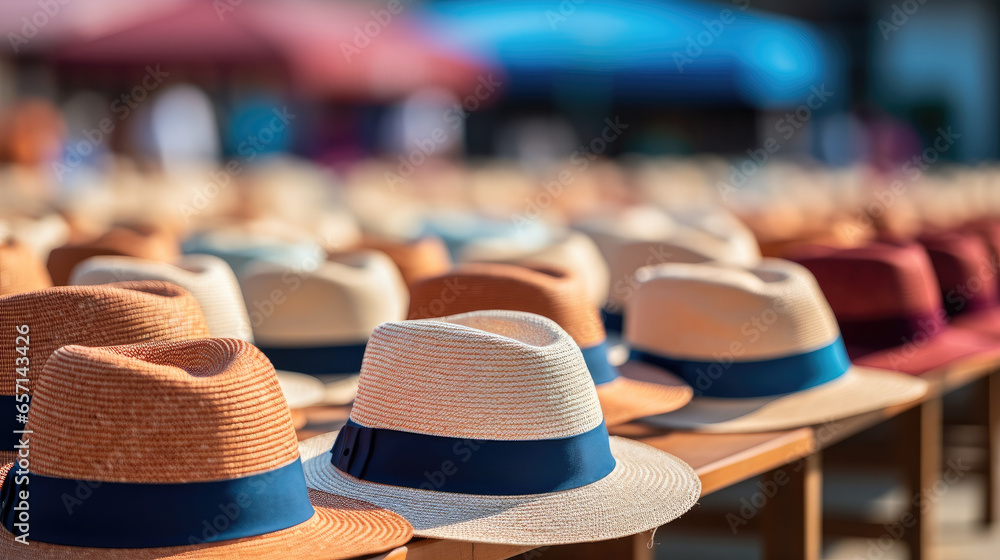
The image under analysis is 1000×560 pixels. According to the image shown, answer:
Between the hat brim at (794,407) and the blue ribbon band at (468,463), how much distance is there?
817 millimetres

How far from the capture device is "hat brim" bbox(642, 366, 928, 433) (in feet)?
8.67

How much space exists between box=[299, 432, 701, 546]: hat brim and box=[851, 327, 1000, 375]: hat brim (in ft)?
4.96

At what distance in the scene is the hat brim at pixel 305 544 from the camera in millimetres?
1510

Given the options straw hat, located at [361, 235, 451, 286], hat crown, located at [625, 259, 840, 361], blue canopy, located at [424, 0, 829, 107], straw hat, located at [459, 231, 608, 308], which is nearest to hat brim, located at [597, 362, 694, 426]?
hat crown, located at [625, 259, 840, 361]

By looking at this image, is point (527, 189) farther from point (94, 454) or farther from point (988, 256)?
point (94, 454)

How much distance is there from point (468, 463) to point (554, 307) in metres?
0.74

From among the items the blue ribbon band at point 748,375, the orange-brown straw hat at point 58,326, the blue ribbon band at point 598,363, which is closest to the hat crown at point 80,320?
the orange-brown straw hat at point 58,326

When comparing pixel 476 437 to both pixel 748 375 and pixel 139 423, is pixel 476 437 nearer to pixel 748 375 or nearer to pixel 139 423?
pixel 139 423

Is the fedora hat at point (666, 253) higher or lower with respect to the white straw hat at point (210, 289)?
higher

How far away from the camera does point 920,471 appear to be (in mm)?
3643

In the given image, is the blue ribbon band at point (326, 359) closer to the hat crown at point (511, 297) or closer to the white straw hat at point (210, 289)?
the white straw hat at point (210, 289)

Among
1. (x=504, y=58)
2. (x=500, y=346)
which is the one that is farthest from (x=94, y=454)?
(x=504, y=58)

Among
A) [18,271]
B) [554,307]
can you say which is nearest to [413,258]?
[554,307]

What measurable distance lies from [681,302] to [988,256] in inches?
97.2
